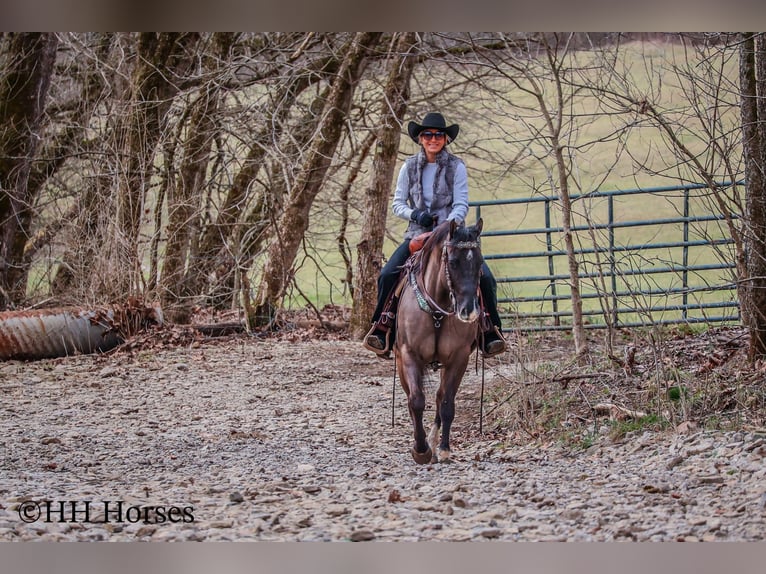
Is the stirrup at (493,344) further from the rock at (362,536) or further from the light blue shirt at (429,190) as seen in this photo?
the rock at (362,536)

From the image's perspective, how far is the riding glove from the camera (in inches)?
199

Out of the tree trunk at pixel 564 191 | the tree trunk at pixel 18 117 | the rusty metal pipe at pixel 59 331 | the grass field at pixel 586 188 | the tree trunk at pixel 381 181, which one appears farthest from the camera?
the tree trunk at pixel 18 117

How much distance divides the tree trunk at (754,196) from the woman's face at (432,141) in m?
1.76

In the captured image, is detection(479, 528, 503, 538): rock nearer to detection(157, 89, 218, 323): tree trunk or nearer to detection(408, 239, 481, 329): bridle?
detection(408, 239, 481, 329): bridle

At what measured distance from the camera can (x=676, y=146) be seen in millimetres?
5520

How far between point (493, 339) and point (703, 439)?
1.16 m

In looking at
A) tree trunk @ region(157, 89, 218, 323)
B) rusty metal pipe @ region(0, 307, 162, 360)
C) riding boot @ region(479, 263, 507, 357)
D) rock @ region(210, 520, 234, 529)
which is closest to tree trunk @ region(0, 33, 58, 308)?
rusty metal pipe @ region(0, 307, 162, 360)

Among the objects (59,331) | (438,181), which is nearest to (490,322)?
(438,181)

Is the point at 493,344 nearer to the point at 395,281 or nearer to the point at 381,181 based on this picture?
the point at 395,281

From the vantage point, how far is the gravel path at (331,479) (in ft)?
13.1

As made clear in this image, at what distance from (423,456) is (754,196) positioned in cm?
248

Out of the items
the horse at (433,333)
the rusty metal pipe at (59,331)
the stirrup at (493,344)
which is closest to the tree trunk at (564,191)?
the stirrup at (493,344)

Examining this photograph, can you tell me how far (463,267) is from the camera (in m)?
4.46

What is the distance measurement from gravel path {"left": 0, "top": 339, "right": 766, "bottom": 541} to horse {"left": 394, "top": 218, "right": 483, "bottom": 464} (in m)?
0.20
